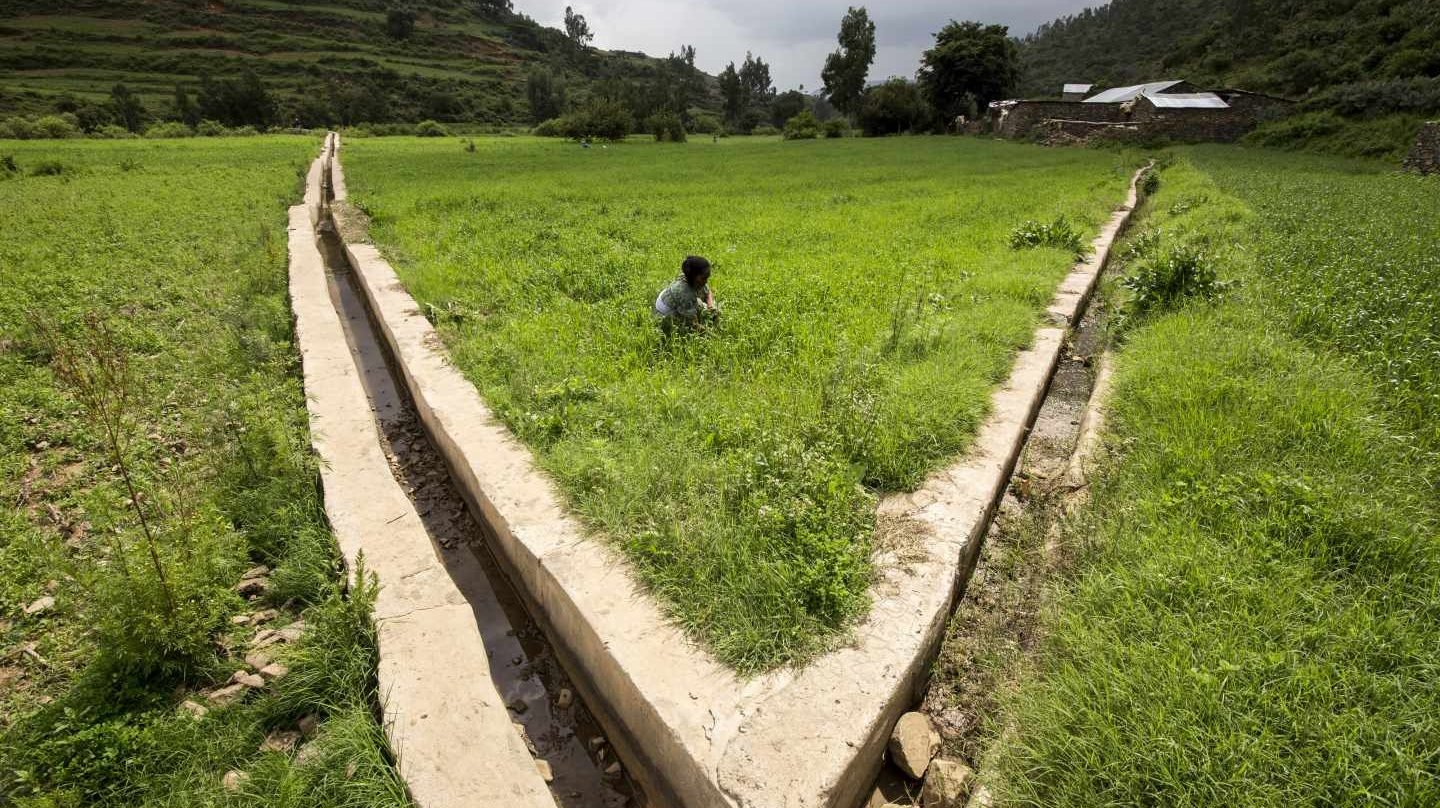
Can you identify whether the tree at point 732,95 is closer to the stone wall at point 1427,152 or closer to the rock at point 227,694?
the stone wall at point 1427,152

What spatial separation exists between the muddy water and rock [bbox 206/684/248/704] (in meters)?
0.91

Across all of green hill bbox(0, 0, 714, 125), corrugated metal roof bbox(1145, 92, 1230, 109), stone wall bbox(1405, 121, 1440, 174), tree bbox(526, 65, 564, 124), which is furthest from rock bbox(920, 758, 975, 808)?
tree bbox(526, 65, 564, 124)

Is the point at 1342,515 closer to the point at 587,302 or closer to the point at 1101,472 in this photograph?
the point at 1101,472

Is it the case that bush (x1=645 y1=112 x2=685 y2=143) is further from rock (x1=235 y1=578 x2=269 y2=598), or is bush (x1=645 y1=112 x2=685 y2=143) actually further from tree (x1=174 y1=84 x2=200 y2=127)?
rock (x1=235 y1=578 x2=269 y2=598)

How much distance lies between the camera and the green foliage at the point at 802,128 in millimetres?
57406

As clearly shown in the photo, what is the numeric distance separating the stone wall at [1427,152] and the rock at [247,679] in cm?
2711

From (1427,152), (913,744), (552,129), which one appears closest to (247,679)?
(913,744)

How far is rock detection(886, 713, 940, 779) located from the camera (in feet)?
7.56

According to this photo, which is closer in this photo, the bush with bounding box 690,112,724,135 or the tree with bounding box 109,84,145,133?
the tree with bounding box 109,84,145,133

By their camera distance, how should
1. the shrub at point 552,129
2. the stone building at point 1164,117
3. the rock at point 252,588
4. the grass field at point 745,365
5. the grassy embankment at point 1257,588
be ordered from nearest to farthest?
the grassy embankment at point 1257,588 < the grass field at point 745,365 < the rock at point 252,588 < the stone building at point 1164,117 < the shrub at point 552,129

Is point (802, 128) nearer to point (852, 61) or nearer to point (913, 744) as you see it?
point (852, 61)

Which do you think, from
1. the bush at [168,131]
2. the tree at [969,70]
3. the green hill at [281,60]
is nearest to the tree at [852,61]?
the tree at [969,70]

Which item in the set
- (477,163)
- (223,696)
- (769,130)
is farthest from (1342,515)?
(769,130)

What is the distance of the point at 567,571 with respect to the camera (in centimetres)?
289
